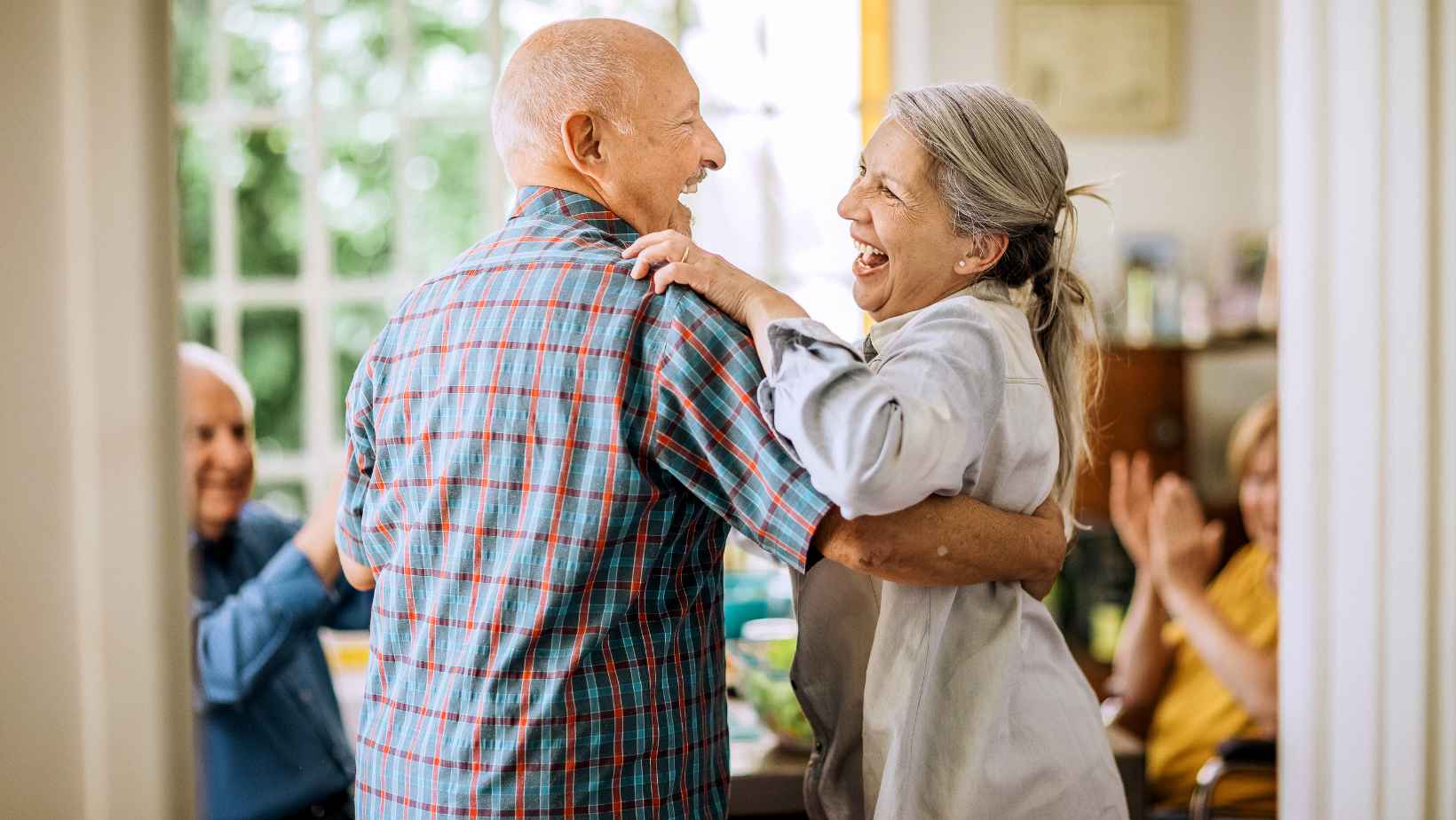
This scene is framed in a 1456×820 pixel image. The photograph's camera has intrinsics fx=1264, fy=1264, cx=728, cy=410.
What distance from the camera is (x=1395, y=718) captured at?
1.39 metres

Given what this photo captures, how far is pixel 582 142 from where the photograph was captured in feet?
4.12

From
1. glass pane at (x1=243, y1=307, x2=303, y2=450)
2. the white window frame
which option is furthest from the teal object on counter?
glass pane at (x1=243, y1=307, x2=303, y2=450)

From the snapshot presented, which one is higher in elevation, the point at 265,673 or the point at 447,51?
the point at 447,51

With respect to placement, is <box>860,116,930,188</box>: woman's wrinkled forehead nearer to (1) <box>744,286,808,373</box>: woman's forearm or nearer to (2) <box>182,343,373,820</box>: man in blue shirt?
(1) <box>744,286,808,373</box>: woman's forearm

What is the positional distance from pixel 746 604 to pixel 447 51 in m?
2.62

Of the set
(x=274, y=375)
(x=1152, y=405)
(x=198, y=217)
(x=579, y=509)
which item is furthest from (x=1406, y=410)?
(x=274, y=375)

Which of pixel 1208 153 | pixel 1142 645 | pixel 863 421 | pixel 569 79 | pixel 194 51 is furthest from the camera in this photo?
pixel 1208 153

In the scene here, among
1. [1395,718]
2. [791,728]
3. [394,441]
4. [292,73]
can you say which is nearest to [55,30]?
[394,441]

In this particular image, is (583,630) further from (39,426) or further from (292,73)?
(292,73)

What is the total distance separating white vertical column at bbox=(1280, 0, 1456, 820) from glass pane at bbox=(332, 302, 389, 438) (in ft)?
10.8

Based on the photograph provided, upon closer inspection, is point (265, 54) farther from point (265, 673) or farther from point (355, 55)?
point (265, 673)

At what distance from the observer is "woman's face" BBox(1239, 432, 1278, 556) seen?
2738 millimetres

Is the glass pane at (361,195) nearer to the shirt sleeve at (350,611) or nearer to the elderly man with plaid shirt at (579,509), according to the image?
the shirt sleeve at (350,611)

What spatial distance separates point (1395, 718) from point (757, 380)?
2.79ft
